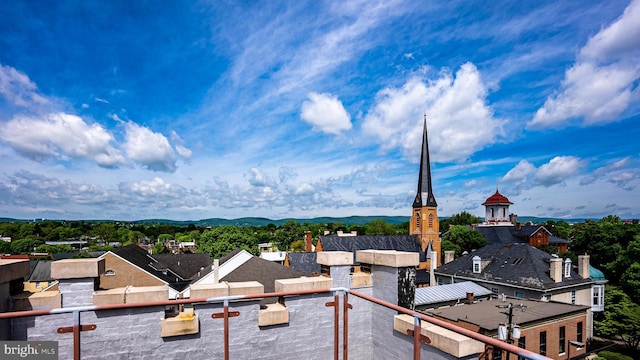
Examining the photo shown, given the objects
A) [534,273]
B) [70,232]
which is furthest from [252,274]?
[70,232]

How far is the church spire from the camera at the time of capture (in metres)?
54.2

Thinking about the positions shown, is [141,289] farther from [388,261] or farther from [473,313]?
[473,313]

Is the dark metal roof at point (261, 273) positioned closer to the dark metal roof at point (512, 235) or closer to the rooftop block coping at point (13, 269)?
the rooftop block coping at point (13, 269)

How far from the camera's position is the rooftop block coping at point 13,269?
3730mm

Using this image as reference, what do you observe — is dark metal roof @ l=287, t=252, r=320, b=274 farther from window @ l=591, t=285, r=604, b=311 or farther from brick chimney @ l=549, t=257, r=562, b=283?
window @ l=591, t=285, r=604, b=311

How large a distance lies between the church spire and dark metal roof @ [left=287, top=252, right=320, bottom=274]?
25.3m

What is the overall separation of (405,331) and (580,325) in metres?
21.5

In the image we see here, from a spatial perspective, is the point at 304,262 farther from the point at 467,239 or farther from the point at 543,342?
the point at 467,239

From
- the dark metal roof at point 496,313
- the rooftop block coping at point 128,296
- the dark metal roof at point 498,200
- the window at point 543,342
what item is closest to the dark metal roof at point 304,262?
the dark metal roof at point 496,313

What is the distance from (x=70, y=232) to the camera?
13488 centimetres

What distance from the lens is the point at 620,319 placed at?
2497 cm

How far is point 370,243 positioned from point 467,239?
19.0m

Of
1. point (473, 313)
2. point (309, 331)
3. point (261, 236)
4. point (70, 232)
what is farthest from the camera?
point (70, 232)

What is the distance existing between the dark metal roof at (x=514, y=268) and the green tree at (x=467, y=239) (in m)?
24.7
